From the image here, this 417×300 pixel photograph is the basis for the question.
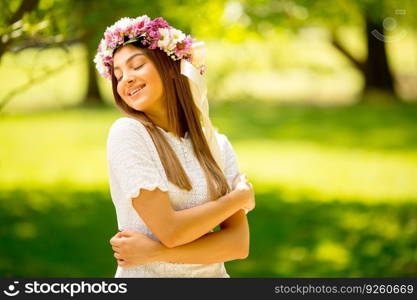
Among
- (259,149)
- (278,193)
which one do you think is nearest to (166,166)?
(278,193)

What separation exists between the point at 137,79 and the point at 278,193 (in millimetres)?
7423

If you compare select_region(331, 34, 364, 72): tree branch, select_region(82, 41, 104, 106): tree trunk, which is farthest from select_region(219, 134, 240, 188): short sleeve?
select_region(82, 41, 104, 106): tree trunk

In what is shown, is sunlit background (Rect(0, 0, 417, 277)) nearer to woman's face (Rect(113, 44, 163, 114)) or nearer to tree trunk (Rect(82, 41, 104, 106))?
tree trunk (Rect(82, 41, 104, 106))

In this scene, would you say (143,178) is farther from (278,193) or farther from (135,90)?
(278,193)

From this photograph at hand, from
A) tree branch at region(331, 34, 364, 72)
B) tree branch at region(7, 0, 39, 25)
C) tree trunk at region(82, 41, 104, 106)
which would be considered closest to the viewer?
tree branch at region(7, 0, 39, 25)

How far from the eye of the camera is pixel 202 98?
8.16 feet

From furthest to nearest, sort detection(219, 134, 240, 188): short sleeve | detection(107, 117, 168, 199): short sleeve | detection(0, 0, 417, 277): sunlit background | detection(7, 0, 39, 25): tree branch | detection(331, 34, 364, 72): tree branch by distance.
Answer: detection(331, 34, 364, 72): tree branch, detection(0, 0, 417, 277): sunlit background, detection(7, 0, 39, 25): tree branch, detection(219, 134, 240, 188): short sleeve, detection(107, 117, 168, 199): short sleeve

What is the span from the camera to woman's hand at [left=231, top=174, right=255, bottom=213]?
2418 millimetres

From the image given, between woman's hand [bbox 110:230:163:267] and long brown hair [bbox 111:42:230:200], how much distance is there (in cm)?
22

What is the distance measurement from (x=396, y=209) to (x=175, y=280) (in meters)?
6.58

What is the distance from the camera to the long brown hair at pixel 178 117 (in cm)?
238

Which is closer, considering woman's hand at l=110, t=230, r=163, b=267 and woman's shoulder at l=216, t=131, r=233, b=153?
woman's hand at l=110, t=230, r=163, b=267

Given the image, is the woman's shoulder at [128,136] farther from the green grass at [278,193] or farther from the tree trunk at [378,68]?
the tree trunk at [378,68]

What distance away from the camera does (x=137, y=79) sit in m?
2.38
